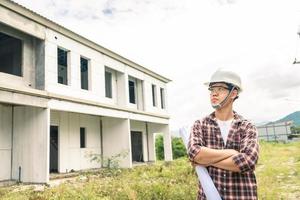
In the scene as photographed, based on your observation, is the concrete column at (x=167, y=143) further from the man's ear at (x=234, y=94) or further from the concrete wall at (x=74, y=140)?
the man's ear at (x=234, y=94)

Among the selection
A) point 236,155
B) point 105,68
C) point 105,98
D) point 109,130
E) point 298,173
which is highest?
point 105,68

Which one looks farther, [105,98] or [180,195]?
[105,98]

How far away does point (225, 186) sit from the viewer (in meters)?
2.13

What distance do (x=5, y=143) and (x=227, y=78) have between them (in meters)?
10.6

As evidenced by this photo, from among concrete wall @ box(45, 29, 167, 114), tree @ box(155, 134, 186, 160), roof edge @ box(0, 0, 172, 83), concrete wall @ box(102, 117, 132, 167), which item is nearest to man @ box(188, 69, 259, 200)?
roof edge @ box(0, 0, 172, 83)

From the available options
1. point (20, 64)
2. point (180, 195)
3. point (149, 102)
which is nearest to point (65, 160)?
point (20, 64)

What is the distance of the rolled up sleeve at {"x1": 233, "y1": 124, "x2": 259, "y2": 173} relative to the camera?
206 cm

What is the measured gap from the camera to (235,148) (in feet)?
7.39

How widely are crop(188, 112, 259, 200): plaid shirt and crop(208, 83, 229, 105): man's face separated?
143 mm

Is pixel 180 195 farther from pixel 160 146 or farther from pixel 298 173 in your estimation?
pixel 160 146

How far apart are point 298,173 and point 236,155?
36.2ft

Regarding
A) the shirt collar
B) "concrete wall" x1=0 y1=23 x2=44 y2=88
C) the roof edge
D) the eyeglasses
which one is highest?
the roof edge

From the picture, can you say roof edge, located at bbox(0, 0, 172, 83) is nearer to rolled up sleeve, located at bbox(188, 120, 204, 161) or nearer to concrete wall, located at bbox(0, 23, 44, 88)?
concrete wall, located at bbox(0, 23, 44, 88)

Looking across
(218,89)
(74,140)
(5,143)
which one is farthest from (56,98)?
(218,89)
